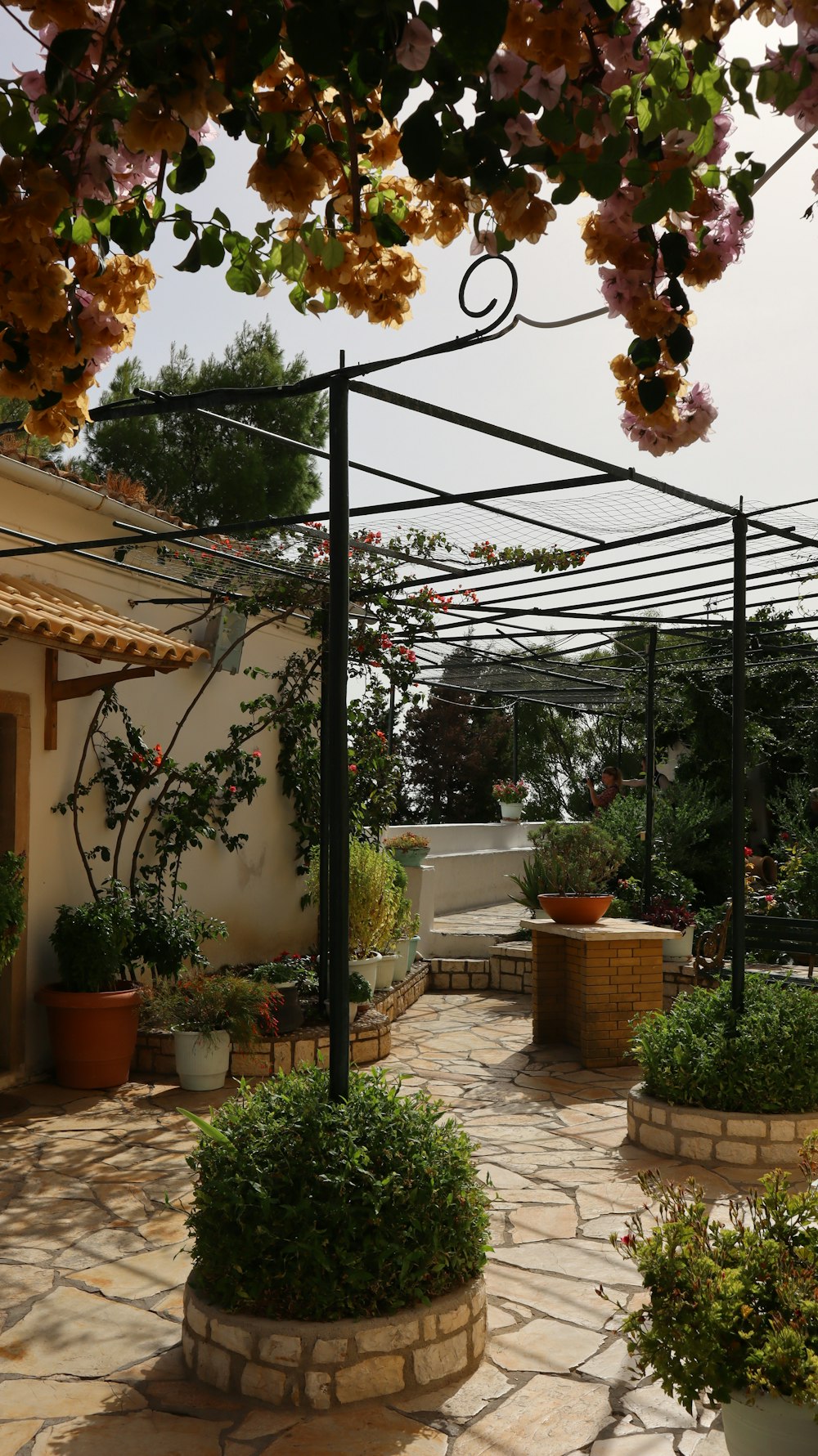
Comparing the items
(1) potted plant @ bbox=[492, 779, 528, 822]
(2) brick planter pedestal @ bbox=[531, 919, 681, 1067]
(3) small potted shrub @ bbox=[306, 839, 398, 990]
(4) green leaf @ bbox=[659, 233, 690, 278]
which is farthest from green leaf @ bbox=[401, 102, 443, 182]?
(1) potted plant @ bbox=[492, 779, 528, 822]

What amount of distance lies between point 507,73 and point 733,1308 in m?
2.51

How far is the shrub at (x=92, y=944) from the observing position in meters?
7.14

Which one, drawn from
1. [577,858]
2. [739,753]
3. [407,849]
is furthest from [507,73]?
[407,849]

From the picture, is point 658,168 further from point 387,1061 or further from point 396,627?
point 396,627

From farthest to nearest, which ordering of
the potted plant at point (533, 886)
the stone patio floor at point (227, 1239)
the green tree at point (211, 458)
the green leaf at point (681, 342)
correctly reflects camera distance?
the green tree at point (211, 458)
the potted plant at point (533, 886)
the stone patio floor at point (227, 1239)
the green leaf at point (681, 342)

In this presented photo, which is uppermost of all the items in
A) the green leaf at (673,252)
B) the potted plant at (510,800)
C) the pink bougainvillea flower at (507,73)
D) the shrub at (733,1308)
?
the pink bougainvillea flower at (507,73)

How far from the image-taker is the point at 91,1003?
7000 mm

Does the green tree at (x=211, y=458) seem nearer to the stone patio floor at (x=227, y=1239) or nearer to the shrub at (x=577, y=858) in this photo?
the shrub at (x=577, y=858)

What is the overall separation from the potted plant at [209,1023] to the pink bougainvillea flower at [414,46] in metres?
6.40

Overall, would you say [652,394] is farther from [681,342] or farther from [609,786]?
[609,786]

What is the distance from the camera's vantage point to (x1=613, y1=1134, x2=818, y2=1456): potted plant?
2.51 metres

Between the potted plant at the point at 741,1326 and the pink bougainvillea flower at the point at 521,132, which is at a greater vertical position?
the pink bougainvillea flower at the point at 521,132

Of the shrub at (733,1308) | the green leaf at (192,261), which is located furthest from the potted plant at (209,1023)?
the green leaf at (192,261)

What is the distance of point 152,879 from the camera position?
8.56 m
